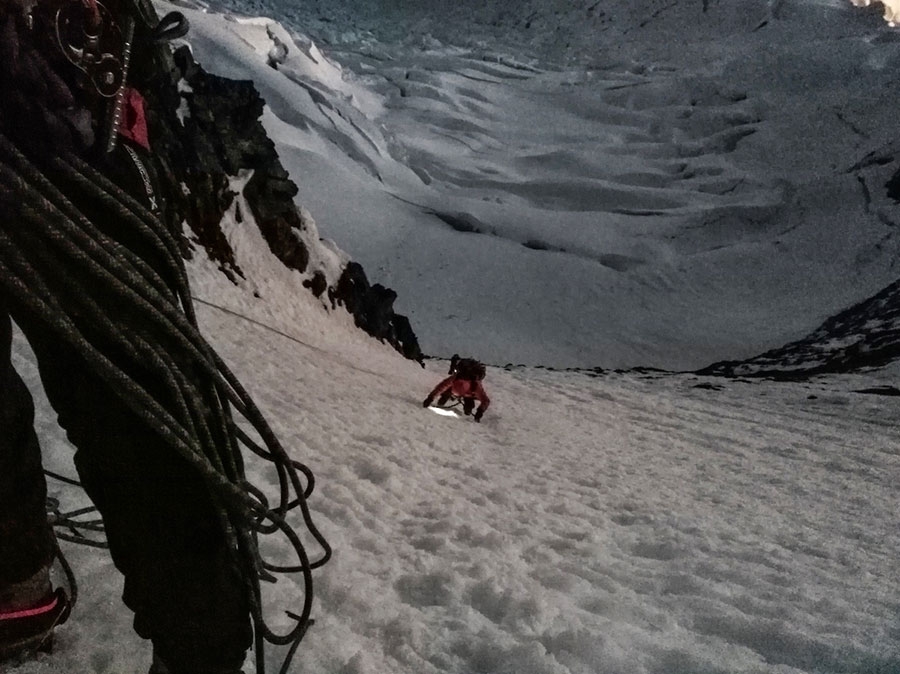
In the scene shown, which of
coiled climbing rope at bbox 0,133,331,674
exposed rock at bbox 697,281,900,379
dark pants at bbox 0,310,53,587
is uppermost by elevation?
exposed rock at bbox 697,281,900,379

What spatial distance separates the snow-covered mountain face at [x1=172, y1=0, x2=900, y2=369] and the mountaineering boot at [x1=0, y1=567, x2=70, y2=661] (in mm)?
22306

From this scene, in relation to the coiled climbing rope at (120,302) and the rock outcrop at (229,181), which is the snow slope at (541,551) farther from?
the rock outcrop at (229,181)

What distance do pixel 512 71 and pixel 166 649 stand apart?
61062mm

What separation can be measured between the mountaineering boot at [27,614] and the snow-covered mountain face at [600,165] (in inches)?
878

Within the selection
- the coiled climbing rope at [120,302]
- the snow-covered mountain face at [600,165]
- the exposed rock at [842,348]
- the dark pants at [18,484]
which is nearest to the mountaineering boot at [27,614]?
the dark pants at [18,484]

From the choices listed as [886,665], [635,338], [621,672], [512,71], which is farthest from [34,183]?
[512,71]

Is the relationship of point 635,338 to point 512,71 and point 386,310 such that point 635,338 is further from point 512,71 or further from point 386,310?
point 512,71

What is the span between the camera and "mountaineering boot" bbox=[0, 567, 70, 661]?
1.41 meters

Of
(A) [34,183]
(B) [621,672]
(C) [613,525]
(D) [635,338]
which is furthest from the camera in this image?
(D) [635,338]

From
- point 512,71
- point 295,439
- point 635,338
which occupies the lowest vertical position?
point 295,439

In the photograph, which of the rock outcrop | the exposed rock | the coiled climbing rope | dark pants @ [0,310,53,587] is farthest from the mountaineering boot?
the exposed rock

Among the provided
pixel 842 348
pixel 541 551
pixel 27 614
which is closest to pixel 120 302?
pixel 27 614

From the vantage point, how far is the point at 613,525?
334cm

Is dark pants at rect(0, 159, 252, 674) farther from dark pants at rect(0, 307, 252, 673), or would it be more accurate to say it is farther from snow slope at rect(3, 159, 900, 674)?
snow slope at rect(3, 159, 900, 674)
